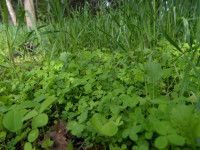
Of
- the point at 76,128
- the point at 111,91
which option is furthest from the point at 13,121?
the point at 111,91

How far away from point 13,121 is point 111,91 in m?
0.73

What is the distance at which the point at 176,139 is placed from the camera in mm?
1102

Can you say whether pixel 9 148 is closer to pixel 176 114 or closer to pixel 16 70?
pixel 176 114

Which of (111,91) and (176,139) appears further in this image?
(111,91)

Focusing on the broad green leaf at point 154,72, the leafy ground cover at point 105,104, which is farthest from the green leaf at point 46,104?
the broad green leaf at point 154,72

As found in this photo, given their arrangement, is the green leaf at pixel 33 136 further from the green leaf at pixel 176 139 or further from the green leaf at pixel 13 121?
the green leaf at pixel 176 139

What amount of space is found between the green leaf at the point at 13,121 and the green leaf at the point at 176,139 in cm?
57

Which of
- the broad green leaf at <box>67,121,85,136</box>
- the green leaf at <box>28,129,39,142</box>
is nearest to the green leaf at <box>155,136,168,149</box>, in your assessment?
the broad green leaf at <box>67,121,85,136</box>

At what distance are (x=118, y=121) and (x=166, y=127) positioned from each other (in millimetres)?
227

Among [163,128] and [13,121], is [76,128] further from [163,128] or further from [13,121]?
[163,128]

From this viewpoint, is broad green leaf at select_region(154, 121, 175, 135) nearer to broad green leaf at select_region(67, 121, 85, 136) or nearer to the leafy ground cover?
the leafy ground cover

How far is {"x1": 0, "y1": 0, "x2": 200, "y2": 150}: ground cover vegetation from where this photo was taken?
125cm

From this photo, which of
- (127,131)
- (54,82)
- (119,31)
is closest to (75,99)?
(54,82)

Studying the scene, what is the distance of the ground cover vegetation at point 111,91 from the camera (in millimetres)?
1248
